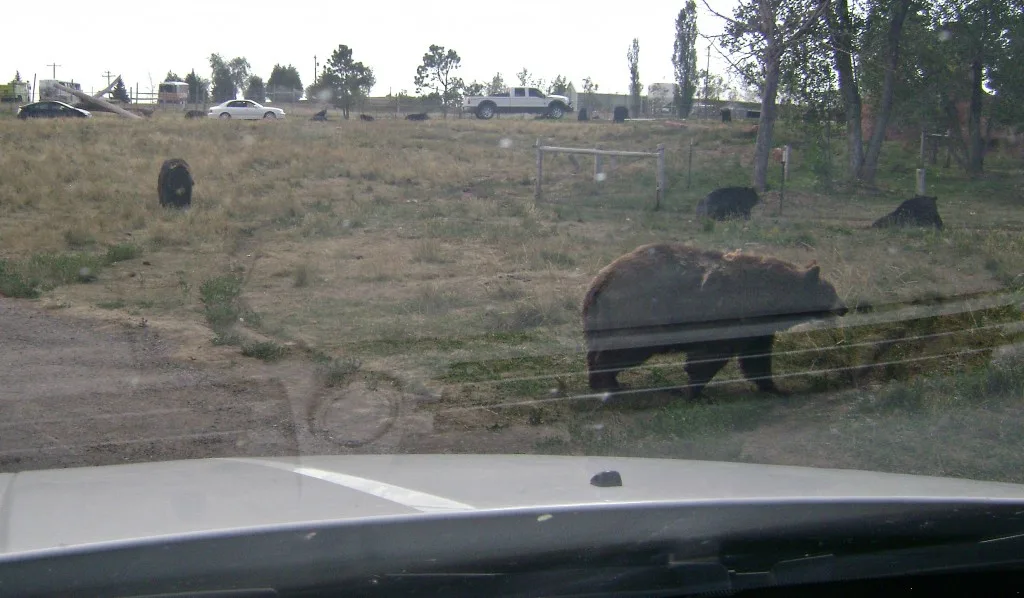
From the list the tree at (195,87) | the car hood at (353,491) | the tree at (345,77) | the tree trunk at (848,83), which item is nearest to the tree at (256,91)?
the tree at (195,87)

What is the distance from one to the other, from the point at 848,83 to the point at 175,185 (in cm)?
1642

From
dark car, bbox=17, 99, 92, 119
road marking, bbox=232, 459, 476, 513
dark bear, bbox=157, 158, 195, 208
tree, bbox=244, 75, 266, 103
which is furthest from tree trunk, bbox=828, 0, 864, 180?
tree, bbox=244, 75, 266, 103

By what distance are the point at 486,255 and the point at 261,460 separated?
9354 millimetres

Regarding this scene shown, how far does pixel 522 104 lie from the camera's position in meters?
51.4

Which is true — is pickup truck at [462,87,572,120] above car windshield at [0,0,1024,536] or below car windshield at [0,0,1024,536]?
above

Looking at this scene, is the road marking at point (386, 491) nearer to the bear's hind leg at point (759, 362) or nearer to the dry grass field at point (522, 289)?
the dry grass field at point (522, 289)

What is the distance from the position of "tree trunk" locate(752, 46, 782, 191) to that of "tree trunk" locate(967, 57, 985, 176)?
7.25 m

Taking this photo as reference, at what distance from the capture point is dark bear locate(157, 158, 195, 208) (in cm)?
1827

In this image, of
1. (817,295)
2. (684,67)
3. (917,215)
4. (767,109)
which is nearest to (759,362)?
(817,295)

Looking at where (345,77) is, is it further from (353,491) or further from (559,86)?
(353,491)

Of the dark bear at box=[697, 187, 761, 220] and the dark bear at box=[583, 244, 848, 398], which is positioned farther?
the dark bear at box=[697, 187, 761, 220]

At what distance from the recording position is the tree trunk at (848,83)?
22.7 m

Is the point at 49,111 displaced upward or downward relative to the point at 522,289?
upward

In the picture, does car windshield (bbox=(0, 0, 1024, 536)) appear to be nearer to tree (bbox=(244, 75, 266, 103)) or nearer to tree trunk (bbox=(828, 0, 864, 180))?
tree trunk (bbox=(828, 0, 864, 180))
